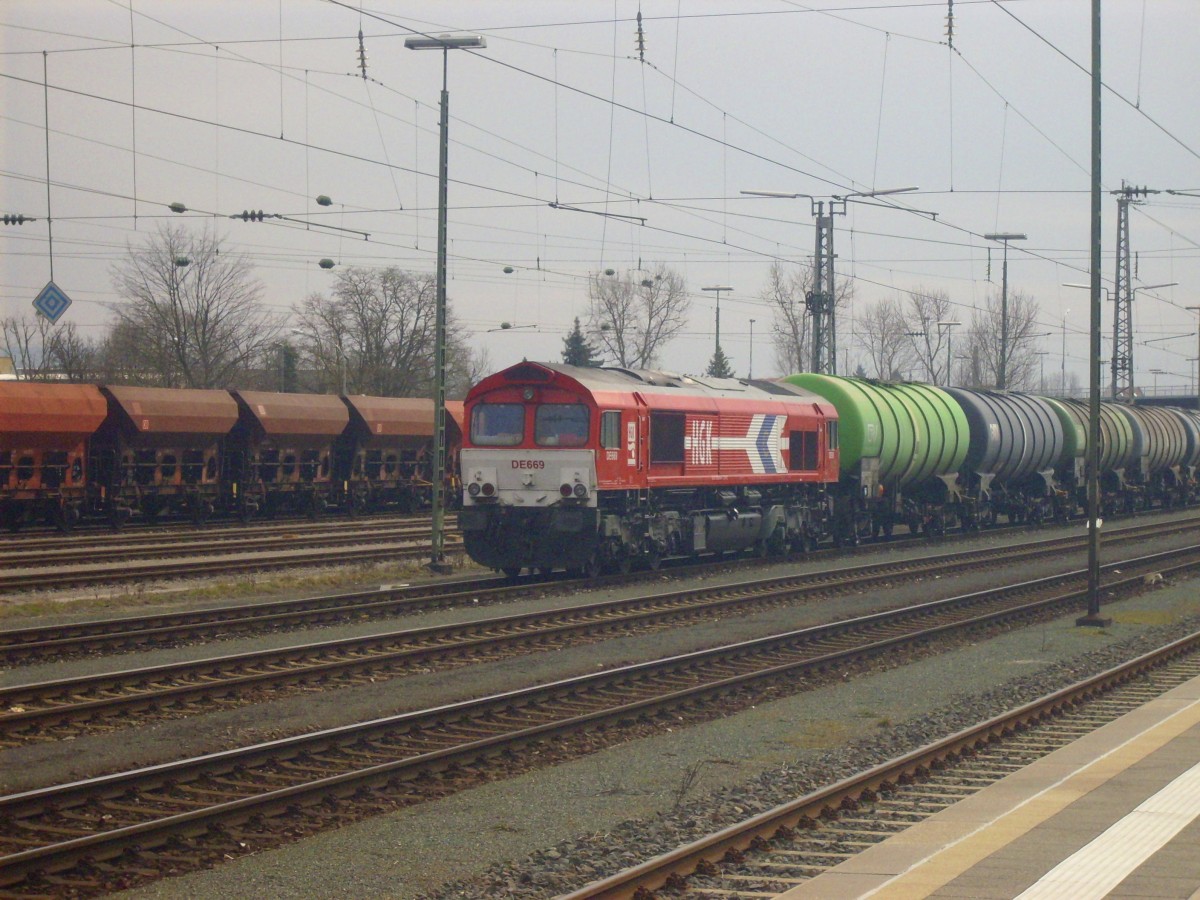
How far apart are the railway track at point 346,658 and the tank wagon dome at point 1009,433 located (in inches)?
545

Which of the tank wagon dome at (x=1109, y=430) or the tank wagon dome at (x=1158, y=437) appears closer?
the tank wagon dome at (x=1109, y=430)

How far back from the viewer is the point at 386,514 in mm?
42125

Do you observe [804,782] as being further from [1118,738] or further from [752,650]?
[752,650]

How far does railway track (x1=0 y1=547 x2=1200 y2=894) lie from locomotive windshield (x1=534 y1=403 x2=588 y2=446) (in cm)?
666

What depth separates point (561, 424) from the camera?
2255 cm

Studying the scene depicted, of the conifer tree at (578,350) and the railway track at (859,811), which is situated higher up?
the conifer tree at (578,350)

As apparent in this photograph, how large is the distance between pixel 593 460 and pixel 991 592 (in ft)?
22.5

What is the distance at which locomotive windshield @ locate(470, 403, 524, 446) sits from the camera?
75.1ft

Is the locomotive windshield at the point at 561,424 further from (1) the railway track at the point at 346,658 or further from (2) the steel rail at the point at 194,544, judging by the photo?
(2) the steel rail at the point at 194,544

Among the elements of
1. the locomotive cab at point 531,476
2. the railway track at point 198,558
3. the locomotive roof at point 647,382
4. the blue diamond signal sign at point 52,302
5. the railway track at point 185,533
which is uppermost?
the blue diamond signal sign at point 52,302

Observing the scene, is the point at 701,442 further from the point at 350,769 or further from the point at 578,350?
the point at 578,350

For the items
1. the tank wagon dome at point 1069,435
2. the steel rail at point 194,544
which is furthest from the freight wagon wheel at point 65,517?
the tank wagon dome at point 1069,435

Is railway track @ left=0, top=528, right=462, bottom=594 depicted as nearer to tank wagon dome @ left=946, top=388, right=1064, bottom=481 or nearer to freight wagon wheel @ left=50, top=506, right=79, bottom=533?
freight wagon wheel @ left=50, top=506, right=79, bottom=533

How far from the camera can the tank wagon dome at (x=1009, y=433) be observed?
119 ft
